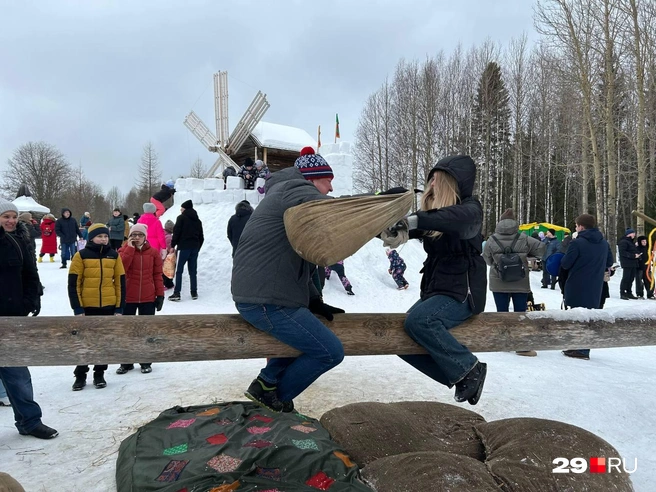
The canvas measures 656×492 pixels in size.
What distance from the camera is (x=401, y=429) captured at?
3.39 metres

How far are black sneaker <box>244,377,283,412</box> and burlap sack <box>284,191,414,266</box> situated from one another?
3.14ft

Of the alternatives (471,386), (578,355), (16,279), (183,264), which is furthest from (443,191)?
(183,264)

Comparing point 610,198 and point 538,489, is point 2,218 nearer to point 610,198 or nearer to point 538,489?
point 538,489

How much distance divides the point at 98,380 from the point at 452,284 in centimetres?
426

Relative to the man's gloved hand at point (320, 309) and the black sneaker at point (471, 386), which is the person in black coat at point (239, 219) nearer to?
the man's gloved hand at point (320, 309)

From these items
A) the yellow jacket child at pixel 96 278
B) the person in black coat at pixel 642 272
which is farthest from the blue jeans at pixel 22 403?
the person in black coat at pixel 642 272

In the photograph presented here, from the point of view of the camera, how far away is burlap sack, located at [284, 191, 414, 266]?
7.57 ft

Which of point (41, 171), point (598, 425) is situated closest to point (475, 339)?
point (598, 425)

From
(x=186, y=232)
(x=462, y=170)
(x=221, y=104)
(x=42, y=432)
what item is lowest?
(x=42, y=432)

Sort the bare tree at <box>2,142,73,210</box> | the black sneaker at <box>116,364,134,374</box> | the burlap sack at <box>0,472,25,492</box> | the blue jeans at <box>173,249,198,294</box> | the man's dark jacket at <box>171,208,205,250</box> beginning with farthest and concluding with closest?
the bare tree at <box>2,142,73,210</box>
the blue jeans at <box>173,249,198,294</box>
the man's dark jacket at <box>171,208,205,250</box>
the black sneaker at <box>116,364,134,374</box>
the burlap sack at <box>0,472,25,492</box>

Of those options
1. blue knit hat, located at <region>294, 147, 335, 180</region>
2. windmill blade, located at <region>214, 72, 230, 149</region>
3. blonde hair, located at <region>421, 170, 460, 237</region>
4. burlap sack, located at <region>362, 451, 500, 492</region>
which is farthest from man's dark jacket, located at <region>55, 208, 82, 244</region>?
blonde hair, located at <region>421, 170, 460, 237</region>

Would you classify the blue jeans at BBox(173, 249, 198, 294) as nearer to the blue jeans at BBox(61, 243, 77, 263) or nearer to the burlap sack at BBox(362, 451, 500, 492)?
the blue jeans at BBox(61, 243, 77, 263)

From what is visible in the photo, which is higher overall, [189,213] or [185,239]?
[189,213]

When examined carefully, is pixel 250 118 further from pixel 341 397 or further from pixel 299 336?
pixel 299 336
